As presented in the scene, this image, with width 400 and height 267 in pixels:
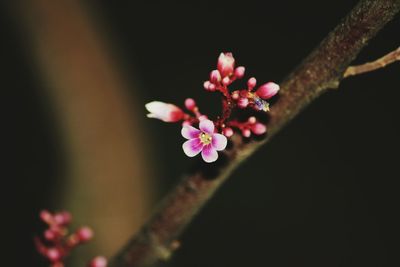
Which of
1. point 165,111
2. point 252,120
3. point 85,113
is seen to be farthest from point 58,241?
point 85,113

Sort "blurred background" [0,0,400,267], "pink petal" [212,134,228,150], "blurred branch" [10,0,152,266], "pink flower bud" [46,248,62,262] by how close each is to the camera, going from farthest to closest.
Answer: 1. "blurred background" [0,0,400,267]
2. "blurred branch" [10,0,152,266]
3. "pink flower bud" [46,248,62,262]
4. "pink petal" [212,134,228,150]

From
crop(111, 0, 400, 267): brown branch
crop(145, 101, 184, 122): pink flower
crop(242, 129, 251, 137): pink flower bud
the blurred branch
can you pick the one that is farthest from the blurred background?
crop(242, 129, 251, 137): pink flower bud

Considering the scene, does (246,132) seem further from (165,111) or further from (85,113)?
(85,113)

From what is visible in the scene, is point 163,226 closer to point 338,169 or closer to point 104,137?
point 104,137

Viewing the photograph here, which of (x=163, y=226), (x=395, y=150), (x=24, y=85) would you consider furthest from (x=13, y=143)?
(x=395, y=150)

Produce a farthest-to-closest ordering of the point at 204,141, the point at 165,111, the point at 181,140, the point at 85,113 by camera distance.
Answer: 1. the point at 181,140
2. the point at 85,113
3. the point at 165,111
4. the point at 204,141

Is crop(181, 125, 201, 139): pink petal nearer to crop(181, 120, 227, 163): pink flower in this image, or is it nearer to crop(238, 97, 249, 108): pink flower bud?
crop(181, 120, 227, 163): pink flower

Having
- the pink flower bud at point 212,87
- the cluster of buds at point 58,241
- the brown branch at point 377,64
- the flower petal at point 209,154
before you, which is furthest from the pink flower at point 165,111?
the cluster of buds at point 58,241
